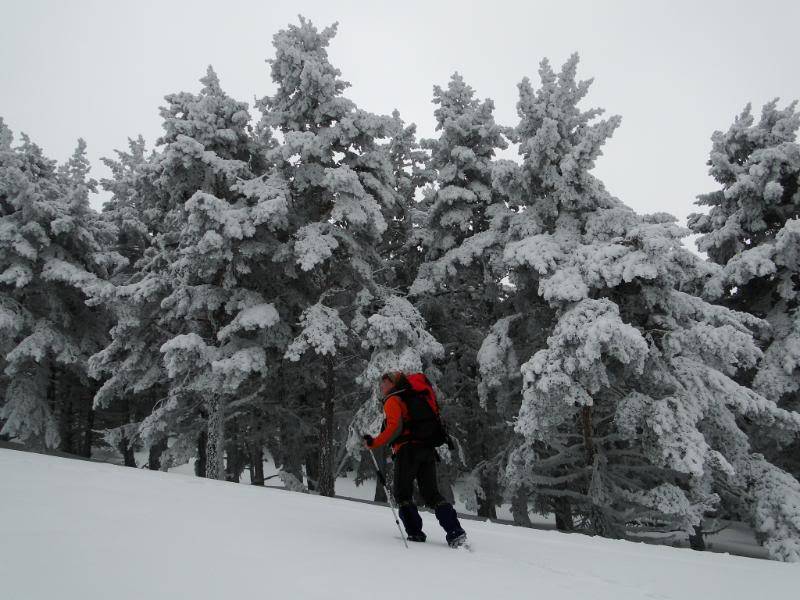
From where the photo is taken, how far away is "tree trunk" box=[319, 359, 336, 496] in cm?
1412

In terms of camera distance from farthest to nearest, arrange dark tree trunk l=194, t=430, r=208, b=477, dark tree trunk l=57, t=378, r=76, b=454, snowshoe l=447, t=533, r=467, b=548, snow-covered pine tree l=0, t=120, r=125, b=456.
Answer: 1. dark tree trunk l=57, t=378, r=76, b=454
2. dark tree trunk l=194, t=430, r=208, b=477
3. snow-covered pine tree l=0, t=120, r=125, b=456
4. snowshoe l=447, t=533, r=467, b=548

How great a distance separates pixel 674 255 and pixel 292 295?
10314mm

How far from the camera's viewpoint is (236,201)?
51.9 ft

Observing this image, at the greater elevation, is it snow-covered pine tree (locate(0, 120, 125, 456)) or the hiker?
snow-covered pine tree (locate(0, 120, 125, 456))

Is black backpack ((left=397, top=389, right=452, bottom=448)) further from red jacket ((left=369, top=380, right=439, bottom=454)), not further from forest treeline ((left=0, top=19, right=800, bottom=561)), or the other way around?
forest treeline ((left=0, top=19, right=800, bottom=561))

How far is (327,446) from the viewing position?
14531mm

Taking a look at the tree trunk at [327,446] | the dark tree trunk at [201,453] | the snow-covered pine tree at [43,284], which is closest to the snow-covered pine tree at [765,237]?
the tree trunk at [327,446]

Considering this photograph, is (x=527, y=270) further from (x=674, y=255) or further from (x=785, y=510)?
(x=785, y=510)

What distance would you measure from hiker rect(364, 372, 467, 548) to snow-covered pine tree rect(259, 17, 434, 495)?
781 cm

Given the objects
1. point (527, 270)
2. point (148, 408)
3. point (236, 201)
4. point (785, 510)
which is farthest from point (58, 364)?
point (785, 510)

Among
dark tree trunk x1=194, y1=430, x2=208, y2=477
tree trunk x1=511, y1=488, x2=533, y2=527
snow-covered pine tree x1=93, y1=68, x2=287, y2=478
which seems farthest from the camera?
dark tree trunk x1=194, y1=430, x2=208, y2=477

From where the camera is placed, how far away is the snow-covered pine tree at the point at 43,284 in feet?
57.2

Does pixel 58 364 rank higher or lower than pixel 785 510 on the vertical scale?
higher

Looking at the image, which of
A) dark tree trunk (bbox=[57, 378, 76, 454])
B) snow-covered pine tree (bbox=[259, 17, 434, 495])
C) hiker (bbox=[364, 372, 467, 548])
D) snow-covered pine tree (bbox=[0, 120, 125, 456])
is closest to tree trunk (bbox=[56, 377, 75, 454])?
dark tree trunk (bbox=[57, 378, 76, 454])
